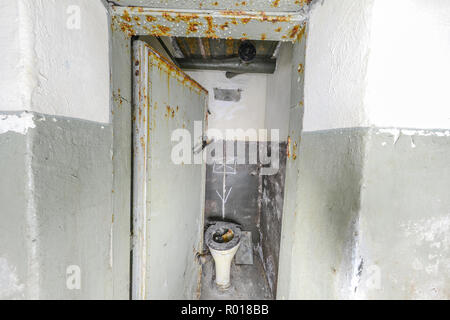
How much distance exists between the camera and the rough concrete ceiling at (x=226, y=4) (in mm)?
562

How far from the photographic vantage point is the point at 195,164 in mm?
1338

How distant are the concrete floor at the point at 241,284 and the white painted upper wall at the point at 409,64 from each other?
182cm

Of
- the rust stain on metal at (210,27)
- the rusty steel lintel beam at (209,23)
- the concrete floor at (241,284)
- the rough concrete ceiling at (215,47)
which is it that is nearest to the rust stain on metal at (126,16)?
the rusty steel lintel beam at (209,23)

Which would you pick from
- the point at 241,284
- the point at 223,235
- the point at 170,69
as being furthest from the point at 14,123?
the point at 241,284

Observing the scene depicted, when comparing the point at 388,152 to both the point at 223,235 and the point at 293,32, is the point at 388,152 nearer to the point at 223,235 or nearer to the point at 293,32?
the point at 293,32

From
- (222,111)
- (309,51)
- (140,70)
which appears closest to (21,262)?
(140,70)

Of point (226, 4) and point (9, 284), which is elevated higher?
point (226, 4)

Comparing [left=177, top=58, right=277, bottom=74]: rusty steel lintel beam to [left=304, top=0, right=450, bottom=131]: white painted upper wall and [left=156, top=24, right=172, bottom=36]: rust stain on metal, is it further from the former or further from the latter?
[left=304, top=0, right=450, bottom=131]: white painted upper wall

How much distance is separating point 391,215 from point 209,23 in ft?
2.54

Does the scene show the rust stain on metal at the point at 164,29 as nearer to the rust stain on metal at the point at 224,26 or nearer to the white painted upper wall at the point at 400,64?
the rust stain on metal at the point at 224,26

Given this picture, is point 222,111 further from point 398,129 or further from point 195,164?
point 398,129

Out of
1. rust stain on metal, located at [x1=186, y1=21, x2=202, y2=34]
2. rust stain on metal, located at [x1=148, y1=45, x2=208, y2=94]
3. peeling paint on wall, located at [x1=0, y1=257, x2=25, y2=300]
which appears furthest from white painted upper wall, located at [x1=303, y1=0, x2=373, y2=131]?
peeling paint on wall, located at [x1=0, y1=257, x2=25, y2=300]

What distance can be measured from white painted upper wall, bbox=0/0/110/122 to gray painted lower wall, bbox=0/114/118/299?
0.12ft

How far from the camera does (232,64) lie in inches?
71.9
